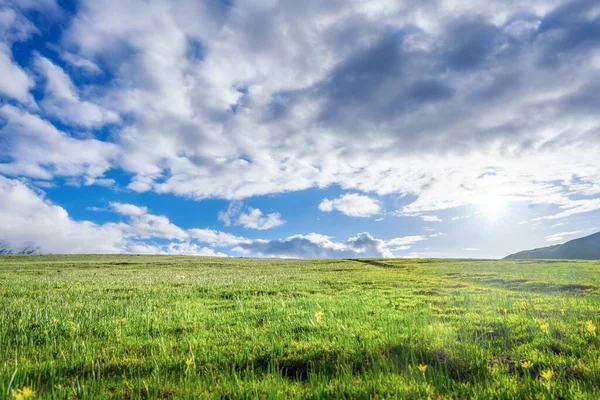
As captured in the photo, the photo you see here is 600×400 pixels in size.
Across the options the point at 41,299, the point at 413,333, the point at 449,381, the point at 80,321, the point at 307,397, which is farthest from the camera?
the point at 41,299

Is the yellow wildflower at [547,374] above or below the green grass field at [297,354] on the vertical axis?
above

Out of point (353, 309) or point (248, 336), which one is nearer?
point (248, 336)

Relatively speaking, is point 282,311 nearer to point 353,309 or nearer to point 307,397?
point 353,309

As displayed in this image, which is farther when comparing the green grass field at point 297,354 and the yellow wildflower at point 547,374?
the green grass field at point 297,354

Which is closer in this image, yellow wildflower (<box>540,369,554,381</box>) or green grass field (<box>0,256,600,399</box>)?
yellow wildflower (<box>540,369,554,381</box>)

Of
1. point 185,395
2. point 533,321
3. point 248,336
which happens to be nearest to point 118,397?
point 185,395

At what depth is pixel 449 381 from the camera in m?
5.35

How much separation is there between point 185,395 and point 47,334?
637 cm

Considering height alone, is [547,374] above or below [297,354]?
above

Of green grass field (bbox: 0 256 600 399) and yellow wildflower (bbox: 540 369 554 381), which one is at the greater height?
yellow wildflower (bbox: 540 369 554 381)

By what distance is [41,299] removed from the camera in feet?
53.0

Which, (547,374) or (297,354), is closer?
(547,374)

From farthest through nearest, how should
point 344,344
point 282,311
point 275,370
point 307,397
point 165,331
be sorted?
point 282,311, point 165,331, point 344,344, point 275,370, point 307,397

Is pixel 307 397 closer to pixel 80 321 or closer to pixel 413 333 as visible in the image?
pixel 413 333
